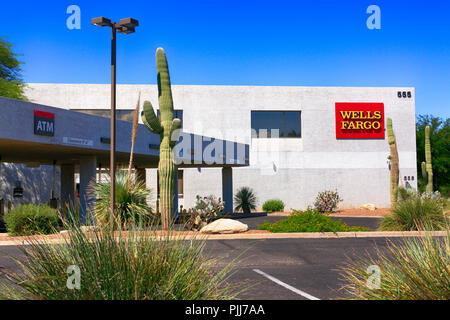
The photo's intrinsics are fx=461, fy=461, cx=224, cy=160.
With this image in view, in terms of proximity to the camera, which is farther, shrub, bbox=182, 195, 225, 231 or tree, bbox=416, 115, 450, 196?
tree, bbox=416, 115, 450, 196

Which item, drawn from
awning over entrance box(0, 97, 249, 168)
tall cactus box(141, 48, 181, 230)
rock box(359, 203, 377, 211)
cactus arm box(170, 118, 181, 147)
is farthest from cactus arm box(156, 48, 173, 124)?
rock box(359, 203, 377, 211)

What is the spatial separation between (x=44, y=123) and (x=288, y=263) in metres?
11.9

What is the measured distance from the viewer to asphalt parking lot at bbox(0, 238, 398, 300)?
7.37 m

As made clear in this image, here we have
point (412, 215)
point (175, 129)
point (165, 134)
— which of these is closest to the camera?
point (412, 215)

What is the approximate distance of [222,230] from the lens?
16.1 m

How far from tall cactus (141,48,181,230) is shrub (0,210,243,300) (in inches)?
492

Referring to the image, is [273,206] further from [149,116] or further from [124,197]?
[149,116]

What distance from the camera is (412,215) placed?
637 inches

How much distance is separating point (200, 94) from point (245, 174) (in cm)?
746


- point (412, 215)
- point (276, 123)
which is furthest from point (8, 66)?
point (412, 215)

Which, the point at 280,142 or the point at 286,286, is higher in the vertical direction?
the point at 280,142

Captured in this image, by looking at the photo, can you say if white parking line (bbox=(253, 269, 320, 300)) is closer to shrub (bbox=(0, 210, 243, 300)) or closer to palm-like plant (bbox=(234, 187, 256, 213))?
shrub (bbox=(0, 210, 243, 300))

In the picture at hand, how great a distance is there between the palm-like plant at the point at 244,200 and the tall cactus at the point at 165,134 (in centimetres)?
1688
